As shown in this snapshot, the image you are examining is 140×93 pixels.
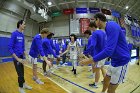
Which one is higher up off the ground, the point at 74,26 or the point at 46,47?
the point at 74,26

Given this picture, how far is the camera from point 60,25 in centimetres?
1822

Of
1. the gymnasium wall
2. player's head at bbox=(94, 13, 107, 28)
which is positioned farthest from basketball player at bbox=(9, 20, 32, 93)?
the gymnasium wall

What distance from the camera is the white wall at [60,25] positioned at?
58.7ft

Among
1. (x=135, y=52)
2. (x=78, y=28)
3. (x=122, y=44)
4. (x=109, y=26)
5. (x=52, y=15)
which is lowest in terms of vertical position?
(x=135, y=52)

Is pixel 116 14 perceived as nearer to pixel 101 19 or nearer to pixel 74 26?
pixel 74 26

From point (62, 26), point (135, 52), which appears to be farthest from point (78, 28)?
point (135, 52)

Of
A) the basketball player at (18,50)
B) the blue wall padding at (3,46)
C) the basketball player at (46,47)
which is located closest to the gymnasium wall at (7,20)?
the blue wall padding at (3,46)

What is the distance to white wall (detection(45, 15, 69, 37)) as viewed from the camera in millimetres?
17891

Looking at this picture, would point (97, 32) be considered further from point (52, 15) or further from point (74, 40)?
point (52, 15)

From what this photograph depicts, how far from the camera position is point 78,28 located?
17.0m

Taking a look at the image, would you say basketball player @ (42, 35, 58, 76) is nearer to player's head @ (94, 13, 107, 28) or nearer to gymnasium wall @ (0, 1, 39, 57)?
player's head @ (94, 13, 107, 28)

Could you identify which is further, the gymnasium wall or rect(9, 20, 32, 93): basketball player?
the gymnasium wall

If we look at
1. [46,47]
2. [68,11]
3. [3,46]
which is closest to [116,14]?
[68,11]

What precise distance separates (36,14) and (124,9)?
9.70 meters
